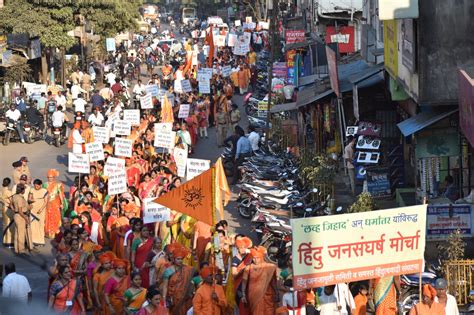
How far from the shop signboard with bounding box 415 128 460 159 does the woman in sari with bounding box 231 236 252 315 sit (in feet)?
18.0

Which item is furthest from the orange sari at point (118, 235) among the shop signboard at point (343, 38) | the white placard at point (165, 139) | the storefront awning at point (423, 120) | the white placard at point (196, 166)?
the shop signboard at point (343, 38)

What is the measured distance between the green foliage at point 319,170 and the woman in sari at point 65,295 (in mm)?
8301

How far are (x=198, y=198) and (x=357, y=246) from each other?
10.3 feet

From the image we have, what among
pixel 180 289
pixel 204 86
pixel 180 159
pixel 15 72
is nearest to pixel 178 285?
pixel 180 289

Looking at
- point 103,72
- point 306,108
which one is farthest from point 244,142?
point 103,72

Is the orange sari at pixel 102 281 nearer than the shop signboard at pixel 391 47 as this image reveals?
Yes

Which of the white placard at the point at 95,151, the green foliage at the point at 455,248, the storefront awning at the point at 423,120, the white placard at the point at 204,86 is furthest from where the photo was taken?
the white placard at the point at 204,86

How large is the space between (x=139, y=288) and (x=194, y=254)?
3017mm

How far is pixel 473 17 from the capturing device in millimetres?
19484

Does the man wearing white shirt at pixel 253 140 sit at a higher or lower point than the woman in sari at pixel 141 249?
lower

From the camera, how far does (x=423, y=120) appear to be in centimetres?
2012

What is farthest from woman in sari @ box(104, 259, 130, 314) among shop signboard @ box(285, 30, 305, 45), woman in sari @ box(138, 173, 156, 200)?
shop signboard @ box(285, 30, 305, 45)

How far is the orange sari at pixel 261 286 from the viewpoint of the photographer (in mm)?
14664

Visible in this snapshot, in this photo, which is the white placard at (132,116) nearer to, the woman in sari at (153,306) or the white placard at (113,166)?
the white placard at (113,166)
